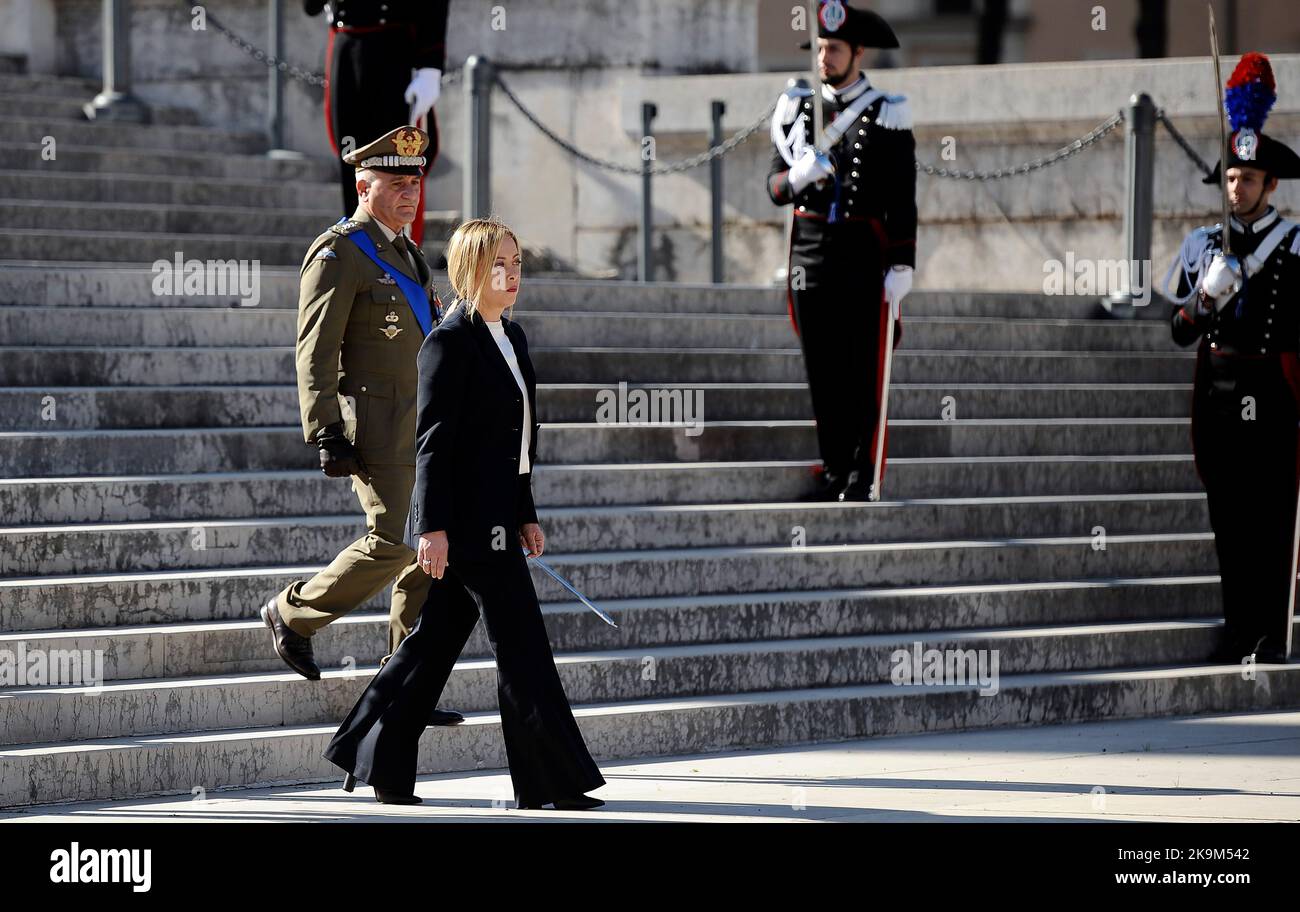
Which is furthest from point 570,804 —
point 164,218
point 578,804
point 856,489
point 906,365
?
point 164,218

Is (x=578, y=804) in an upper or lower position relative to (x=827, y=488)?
lower

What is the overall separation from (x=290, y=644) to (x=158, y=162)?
21.9ft

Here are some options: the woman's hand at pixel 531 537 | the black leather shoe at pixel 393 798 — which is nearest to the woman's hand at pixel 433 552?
the woman's hand at pixel 531 537

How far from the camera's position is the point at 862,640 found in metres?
8.97

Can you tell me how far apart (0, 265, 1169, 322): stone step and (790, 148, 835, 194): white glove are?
162 cm

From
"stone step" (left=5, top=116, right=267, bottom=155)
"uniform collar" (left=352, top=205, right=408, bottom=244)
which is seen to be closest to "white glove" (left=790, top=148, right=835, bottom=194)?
"uniform collar" (left=352, top=205, right=408, bottom=244)

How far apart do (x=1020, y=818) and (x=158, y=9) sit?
10665 millimetres

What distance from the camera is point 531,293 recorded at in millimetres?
10984

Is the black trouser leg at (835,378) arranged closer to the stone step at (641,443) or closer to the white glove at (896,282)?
the white glove at (896,282)

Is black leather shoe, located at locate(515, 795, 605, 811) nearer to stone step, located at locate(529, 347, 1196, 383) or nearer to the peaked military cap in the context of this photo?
the peaked military cap

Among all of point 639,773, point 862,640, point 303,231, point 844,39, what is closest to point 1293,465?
point 862,640

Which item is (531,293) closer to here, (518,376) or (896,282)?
(896,282)

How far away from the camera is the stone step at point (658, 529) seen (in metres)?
8.09

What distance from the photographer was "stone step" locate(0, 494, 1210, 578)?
318 inches
